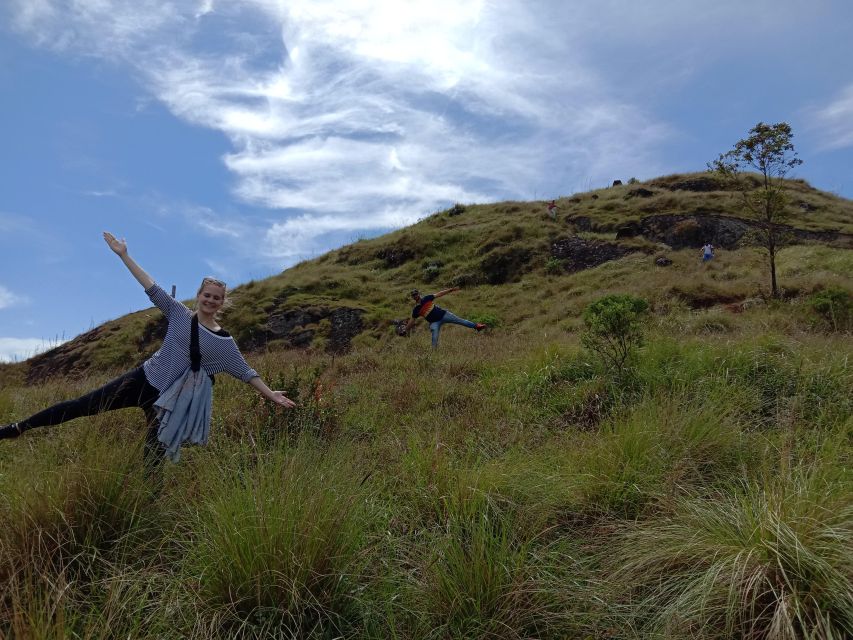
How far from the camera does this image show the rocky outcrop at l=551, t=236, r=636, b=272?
26062 mm

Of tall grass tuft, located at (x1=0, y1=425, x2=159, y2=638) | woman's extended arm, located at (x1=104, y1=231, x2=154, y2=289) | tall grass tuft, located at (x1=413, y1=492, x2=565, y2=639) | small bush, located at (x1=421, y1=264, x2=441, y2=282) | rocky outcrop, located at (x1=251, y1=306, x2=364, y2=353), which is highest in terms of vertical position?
small bush, located at (x1=421, y1=264, x2=441, y2=282)

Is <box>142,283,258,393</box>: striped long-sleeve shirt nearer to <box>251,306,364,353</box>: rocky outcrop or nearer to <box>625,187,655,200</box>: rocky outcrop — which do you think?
<box>251,306,364,353</box>: rocky outcrop

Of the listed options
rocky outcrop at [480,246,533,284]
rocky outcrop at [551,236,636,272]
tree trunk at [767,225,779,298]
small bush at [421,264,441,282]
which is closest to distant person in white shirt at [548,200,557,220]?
rocky outcrop at [551,236,636,272]

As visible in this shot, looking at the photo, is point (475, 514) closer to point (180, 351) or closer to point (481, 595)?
point (481, 595)

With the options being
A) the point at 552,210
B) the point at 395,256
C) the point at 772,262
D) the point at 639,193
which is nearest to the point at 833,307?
the point at 772,262

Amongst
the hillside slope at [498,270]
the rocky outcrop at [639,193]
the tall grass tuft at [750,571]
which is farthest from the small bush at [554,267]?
the tall grass tuft at [750,571]

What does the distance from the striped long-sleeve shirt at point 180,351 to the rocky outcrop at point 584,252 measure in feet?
75.8

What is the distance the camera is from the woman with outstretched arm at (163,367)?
420cm

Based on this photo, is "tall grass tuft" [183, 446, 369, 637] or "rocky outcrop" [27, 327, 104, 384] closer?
"tall grass tuft" [183, 446, 369, 637]

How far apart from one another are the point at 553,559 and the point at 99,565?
235cm

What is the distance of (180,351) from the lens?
14.0 ft

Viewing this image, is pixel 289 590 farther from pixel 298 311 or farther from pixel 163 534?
pixel 298 311

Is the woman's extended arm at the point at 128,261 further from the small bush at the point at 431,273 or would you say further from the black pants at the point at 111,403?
the small bush at the point at 431,273

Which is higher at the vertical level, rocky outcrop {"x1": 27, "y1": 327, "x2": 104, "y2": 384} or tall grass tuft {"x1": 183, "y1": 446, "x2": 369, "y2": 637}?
rocky outcrop {"x1": 27, "y1": 327, "x2": 104, "y2": 384}
